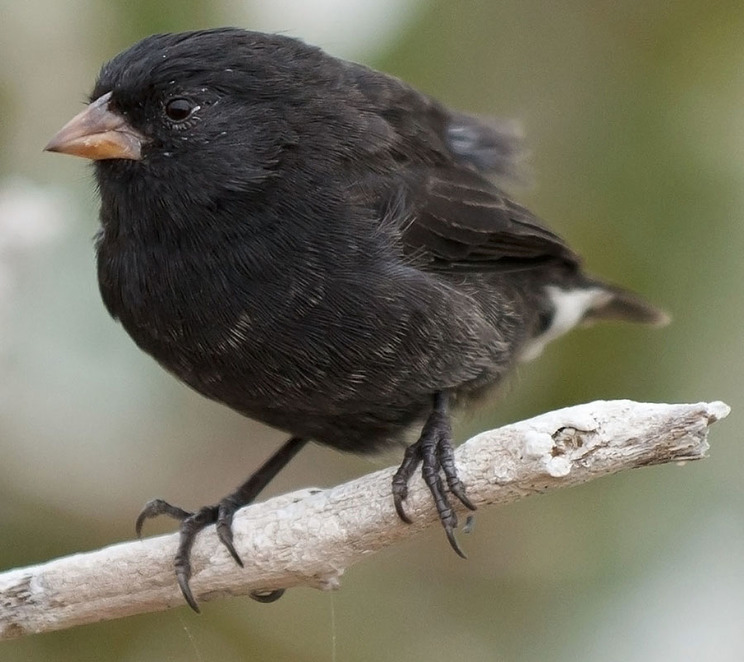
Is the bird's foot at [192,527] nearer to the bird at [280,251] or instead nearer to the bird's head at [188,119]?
the bird at [280,251]

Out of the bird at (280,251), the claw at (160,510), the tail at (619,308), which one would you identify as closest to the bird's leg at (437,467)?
the bird at (280,251)

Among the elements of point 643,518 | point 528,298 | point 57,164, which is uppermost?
point 57,164

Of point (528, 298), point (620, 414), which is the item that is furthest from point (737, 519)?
point (620, 414)

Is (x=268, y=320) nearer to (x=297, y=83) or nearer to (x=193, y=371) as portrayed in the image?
(x=193, y=371)

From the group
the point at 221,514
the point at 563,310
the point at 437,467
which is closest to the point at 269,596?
the point at 221,514

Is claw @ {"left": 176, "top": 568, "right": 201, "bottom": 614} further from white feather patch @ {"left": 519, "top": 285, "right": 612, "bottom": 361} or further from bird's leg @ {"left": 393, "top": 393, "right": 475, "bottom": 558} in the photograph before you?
white feather patch @ {"left": 519, "top": 285, "right": 612, "bottom": 361}

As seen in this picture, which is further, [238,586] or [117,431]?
[117,431]

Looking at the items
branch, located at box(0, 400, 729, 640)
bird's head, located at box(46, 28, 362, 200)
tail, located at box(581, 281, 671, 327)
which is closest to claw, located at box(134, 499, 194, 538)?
branch, located at box(0, 400, 729, 640)
